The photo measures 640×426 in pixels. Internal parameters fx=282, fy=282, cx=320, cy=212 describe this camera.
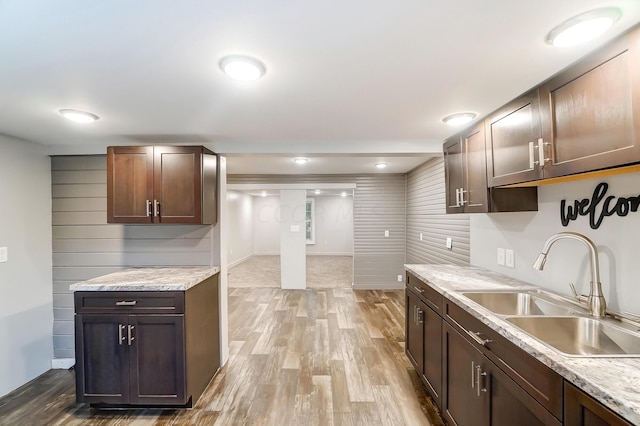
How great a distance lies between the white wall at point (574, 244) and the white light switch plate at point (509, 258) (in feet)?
0.14

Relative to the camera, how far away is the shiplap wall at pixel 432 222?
3388 millimetres

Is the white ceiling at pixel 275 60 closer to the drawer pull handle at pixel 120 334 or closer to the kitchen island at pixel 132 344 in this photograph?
the kitchen island at pixel 132 344

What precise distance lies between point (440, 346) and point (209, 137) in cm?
269

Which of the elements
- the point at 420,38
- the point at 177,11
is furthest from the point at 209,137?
the point at 420,38

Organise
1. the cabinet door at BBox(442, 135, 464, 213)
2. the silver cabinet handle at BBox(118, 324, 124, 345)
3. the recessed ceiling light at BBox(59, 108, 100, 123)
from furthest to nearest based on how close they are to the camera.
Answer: the cabinet door at BBox(442, 135, 464, 213), the silver cabinet handle at BBox(118, 324, 124, 345), the recessed ceiling light at BBox(59, 108, 100, 123)

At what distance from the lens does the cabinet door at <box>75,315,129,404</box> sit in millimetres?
2154

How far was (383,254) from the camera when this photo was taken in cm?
572

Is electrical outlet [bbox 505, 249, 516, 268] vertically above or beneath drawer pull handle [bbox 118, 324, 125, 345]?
above

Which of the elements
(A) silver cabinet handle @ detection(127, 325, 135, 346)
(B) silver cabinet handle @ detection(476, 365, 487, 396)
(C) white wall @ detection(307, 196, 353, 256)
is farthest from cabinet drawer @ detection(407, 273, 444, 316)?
(C) white wall @ detection(307, 196, 353, 256)

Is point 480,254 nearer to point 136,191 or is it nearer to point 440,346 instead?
point 440,346

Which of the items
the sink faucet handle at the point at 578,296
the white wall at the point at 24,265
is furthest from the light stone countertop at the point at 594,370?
the white wall at the point at 24,265

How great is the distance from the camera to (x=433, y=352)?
221 cm

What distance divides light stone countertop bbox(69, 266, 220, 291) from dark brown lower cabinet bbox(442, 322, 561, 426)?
6.52ft

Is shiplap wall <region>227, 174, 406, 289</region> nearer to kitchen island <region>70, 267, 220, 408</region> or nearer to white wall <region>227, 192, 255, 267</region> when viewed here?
white wall <region>227, 192, 255, 267</region>
